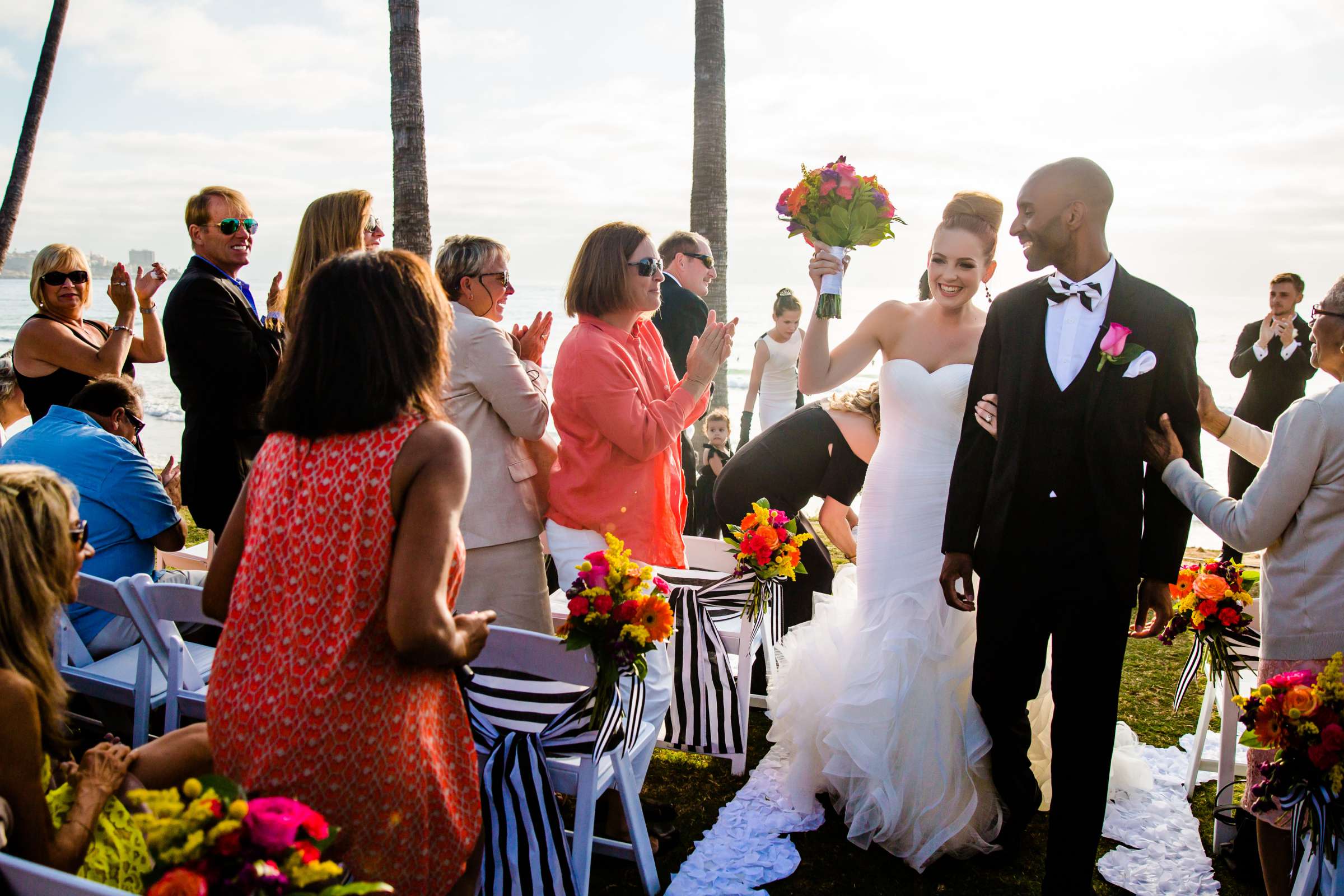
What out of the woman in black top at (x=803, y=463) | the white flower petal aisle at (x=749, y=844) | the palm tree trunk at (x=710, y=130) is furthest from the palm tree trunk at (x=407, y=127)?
the white flower petal aisle at (x=749, y=844)

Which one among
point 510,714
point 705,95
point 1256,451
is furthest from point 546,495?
point 705,95

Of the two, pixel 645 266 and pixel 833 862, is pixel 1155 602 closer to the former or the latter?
pixel 833 862

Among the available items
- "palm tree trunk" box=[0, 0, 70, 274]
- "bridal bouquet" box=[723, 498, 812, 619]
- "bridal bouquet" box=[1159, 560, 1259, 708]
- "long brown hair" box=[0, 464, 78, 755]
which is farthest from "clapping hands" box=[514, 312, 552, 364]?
"palm tree trunk" box=[0, 0, 70, 274]

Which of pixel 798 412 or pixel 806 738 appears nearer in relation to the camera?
pixel 806 738

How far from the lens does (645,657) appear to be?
131 inches

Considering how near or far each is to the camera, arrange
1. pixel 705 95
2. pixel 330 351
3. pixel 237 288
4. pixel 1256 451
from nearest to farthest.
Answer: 1. pixel 330 351
2. pixel 1256 451
3. pixel 237 288
4. pixel 705 95

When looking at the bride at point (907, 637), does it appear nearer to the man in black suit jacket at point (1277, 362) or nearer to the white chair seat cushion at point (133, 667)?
the white chair seat cushion at point (133, 667)

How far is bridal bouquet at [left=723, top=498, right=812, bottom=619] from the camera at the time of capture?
406cm

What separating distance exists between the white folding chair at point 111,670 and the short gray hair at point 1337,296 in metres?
3.84

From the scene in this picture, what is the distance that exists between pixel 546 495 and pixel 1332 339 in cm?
266

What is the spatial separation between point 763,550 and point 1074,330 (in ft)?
5.33

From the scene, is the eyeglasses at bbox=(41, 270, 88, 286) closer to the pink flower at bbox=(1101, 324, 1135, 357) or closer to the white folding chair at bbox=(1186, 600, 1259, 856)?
the pink flower at bbox=(1101, 324, 1135, 357)

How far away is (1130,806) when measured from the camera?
3902 mm

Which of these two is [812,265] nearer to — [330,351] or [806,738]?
[806,738]
